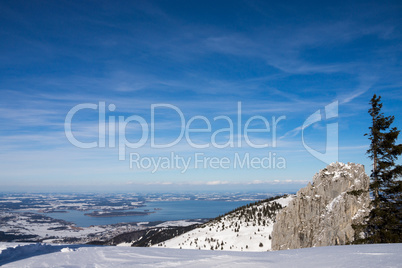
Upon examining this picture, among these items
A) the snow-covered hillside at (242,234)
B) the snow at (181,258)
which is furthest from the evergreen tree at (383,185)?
the snow-covered hillside at (242,234)

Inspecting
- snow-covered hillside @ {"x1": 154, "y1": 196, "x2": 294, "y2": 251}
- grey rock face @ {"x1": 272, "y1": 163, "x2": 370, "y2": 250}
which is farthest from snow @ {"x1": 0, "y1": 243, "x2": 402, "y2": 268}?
snow-covered hillside @ {"x1": 154, "y1": 196, "x2": 294, "y2": 251}

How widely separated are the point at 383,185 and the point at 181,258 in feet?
43.7

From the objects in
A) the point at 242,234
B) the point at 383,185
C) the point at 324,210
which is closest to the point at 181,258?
the point at 383,185

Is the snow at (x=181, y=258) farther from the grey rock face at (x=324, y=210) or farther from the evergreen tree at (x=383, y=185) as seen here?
the grey rock face at (x=324, y=210)

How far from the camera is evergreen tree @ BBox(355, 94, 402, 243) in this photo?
1369 centimetres

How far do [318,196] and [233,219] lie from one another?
19.3 m

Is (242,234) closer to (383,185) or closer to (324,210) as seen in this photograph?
(324,210)

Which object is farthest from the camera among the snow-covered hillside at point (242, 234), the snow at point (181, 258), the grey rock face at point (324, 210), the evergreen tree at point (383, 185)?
the snow-covered hillside at point (242, 234)

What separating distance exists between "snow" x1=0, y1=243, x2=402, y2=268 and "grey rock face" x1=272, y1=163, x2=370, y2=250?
2046 centimetres

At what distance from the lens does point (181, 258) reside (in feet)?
20.4

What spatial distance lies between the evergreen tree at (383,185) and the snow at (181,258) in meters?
9.35

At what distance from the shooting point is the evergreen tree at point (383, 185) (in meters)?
13.7

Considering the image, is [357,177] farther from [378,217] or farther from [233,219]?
[233,219]

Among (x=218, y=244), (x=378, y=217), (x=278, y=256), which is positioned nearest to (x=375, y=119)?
(x=378, y=217)
